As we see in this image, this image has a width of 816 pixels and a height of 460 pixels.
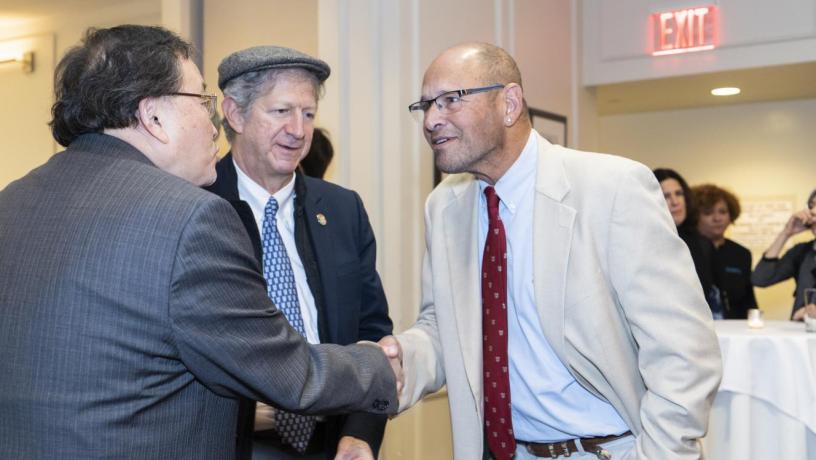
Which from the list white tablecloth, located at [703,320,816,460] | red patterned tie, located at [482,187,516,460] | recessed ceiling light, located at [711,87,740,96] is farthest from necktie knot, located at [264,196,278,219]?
recessed ceiling light, located at [711,87,740,96]

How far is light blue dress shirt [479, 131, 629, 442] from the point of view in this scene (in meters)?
1.98

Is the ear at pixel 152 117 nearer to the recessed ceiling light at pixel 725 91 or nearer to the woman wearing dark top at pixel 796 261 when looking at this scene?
the woman wearing dark top at pixel 796 261

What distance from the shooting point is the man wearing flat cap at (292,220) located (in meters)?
2.06

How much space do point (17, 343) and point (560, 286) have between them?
3.67ft

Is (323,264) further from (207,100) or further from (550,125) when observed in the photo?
(550,125)

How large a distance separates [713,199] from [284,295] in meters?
4.59

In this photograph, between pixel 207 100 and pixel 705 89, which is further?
pixel 705 89

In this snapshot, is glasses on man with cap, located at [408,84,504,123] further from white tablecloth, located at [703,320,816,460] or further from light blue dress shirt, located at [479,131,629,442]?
white tablecloth, located at [703,320,816,460]

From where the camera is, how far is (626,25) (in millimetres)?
6266

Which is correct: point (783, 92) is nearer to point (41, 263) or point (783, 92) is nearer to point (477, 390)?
point (477, 390)

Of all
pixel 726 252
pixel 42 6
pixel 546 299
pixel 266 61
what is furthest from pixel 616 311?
pixel 42 6

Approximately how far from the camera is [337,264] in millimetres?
2191

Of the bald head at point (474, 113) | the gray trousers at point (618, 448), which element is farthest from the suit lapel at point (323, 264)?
the gray trousers at point (618, 448)

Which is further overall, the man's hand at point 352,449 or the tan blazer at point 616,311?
the man's hand at point 352,449
